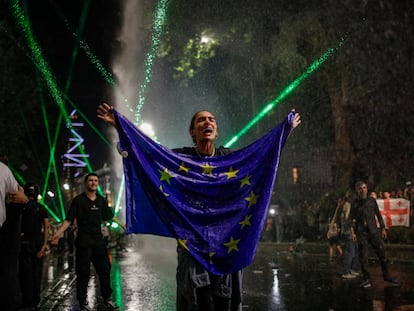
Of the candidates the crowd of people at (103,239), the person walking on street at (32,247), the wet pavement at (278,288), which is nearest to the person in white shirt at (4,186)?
the crowd of people at (103,239)

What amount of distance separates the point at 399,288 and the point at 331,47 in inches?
554

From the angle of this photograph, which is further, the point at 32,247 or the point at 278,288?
the point at 278,288

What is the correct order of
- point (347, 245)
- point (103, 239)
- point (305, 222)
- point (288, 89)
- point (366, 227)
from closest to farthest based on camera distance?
point (103, 239), point (366, 227), point (347, 245), point (305, 222), point (288, 89)

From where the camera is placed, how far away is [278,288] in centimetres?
981

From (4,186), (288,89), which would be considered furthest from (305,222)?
(4,186)

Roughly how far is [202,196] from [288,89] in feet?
82.5

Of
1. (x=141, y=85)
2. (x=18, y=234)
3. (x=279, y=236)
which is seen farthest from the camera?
(x=141, y=85)

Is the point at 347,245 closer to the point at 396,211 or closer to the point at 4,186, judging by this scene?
the point at 396,211

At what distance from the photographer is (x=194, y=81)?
3619 centimetres

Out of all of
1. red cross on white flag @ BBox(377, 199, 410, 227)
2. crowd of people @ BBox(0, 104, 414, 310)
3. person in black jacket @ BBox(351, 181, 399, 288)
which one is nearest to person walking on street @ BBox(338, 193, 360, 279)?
crowd of people @ BBox(0, 104, 414, 310)

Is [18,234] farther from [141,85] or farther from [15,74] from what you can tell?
[141,85]

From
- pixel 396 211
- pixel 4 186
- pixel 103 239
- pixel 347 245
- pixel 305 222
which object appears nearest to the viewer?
pixel 4 186

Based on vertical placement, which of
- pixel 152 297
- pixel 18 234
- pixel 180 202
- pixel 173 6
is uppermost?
pixel 173 6

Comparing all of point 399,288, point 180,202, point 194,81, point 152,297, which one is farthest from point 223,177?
point 194,81
